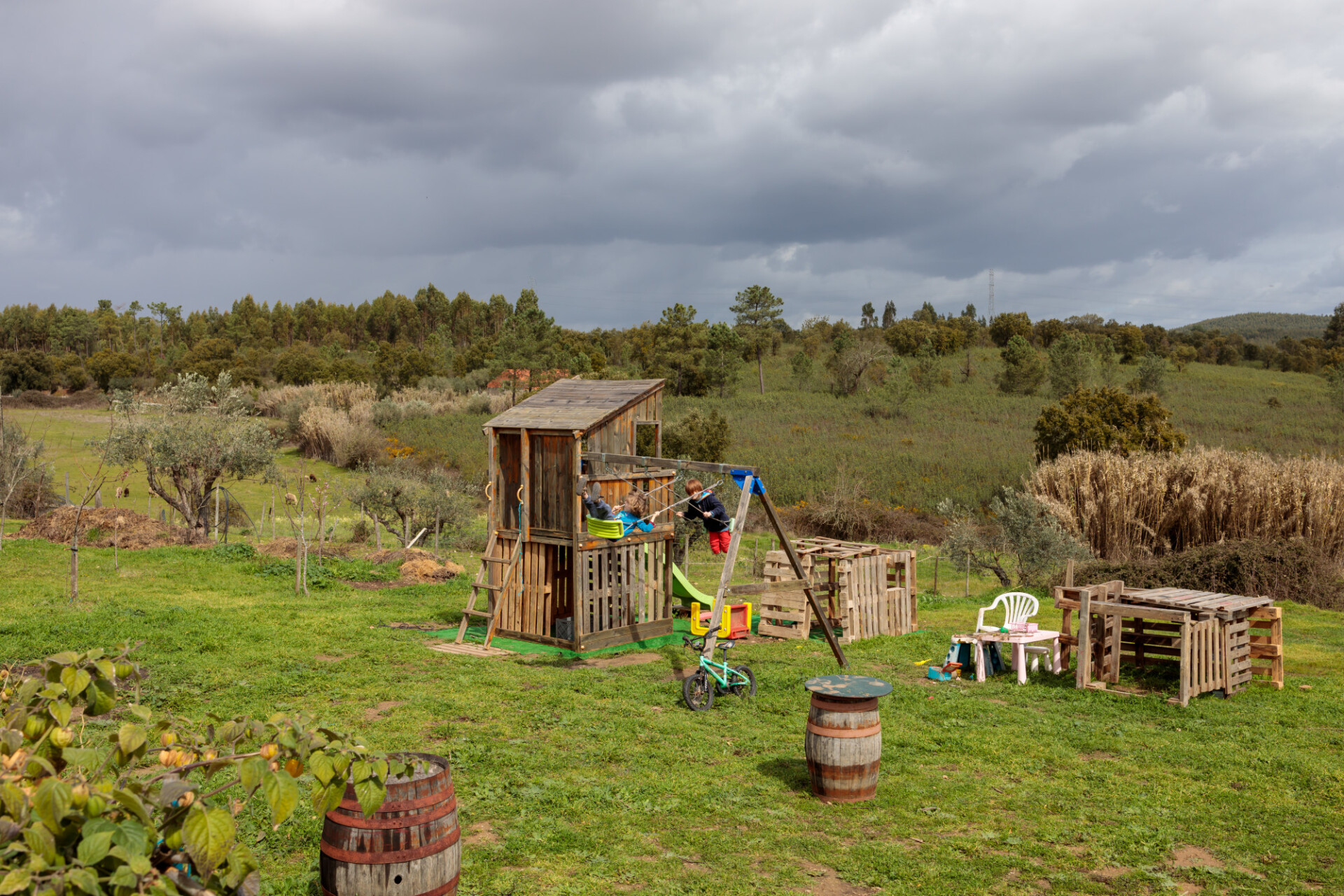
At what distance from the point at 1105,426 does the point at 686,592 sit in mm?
23008

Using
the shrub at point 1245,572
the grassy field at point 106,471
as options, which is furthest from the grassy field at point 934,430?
the shrub at point 1245,572

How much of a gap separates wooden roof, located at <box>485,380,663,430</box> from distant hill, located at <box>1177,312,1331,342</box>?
119434mm

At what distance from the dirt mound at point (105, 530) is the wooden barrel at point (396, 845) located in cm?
1803

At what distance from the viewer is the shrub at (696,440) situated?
1297 inches

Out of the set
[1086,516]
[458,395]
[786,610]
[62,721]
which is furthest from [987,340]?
[62,721]

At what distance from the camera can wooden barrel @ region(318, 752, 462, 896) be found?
4465 mm

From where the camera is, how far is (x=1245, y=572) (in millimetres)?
17672

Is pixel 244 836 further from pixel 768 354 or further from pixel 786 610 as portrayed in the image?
pixel 768 354

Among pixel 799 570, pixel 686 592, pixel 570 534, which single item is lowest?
pixel 686 592

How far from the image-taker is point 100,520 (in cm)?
2141

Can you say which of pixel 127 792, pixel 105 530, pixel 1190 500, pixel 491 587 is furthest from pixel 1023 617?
pixel 105 530

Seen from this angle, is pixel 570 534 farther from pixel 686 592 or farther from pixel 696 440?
pixel 696 440

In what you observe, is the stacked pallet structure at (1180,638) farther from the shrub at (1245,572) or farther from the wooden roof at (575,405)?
the wooden roof at (575,405)

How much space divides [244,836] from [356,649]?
6231 millimetres
